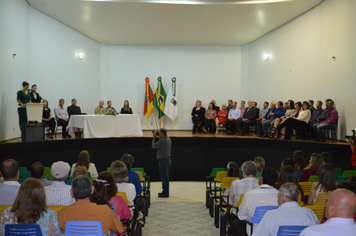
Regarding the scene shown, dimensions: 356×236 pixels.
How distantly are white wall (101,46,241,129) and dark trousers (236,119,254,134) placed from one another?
3723 mm

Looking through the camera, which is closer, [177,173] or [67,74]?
[177,173]

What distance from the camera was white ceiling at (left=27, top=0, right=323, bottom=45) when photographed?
31.6 ft

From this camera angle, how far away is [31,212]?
8.20 feet

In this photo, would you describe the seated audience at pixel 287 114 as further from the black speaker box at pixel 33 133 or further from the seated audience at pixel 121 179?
the seated audience at pixel 121 179

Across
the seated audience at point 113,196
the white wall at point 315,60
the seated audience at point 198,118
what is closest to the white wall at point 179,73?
the white wall at point 315,60

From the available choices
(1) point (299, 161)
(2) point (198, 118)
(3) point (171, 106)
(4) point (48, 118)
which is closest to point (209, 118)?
(2) point (198, 118)

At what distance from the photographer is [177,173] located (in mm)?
10016

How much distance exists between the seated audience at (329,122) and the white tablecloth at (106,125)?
512 centimetres

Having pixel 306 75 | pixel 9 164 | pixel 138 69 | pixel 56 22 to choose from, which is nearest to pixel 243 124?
pixel 306 75

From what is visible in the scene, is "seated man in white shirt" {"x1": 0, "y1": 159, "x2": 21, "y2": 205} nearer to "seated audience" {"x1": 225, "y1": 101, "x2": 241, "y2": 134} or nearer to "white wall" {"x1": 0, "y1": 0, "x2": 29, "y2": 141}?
"white wall" {"x1": 0, "y1": 0, "x2": 29, "y2": 141}

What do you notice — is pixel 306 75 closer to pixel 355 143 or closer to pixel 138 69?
pixel 355 143

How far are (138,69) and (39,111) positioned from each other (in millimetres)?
7586

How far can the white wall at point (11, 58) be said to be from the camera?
28.7ft

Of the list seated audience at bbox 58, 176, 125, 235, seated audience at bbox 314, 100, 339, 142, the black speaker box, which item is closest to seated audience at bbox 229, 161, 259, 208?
seated audience at bbox 58, 176, 125, 235
